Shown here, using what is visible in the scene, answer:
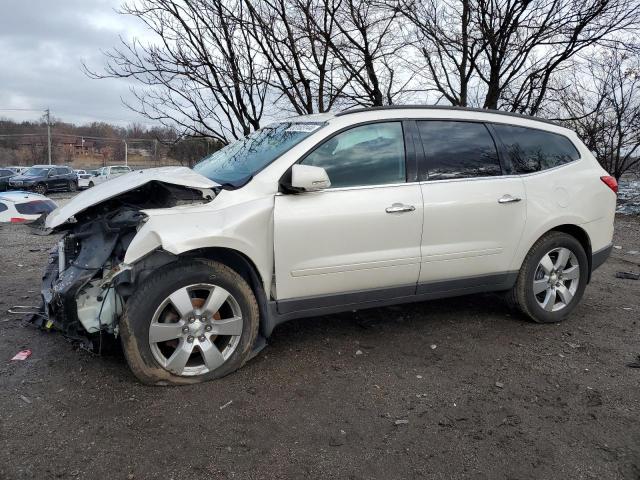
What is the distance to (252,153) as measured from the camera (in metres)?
3.85

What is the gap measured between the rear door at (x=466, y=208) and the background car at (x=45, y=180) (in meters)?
30.3

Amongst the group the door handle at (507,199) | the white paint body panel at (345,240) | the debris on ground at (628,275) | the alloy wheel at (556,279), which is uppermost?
the door handle at (507,199)

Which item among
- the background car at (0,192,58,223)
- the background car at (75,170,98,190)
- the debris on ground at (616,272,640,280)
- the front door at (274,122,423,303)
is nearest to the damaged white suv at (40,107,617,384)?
the front door at (274,122,423,303)

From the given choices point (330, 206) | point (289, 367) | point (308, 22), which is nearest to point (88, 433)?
point (289, 367)

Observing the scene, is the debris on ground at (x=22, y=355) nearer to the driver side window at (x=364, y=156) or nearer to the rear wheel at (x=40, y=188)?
the driver side window at (x=364, y=156)

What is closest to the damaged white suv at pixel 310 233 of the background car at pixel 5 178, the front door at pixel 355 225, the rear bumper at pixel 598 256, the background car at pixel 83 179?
the front door at pixel 355 225

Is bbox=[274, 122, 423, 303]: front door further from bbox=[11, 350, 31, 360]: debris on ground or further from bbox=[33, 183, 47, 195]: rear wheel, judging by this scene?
bbox=[33, 183, 47, 195]: rear wheel

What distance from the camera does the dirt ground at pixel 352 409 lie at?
8.02ft

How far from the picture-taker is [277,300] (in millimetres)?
3371

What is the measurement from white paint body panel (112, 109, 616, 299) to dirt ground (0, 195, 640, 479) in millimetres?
594

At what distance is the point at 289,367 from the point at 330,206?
1.16 meters

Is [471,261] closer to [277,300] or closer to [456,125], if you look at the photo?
[456,125]

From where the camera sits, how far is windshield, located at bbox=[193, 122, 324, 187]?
137 inches

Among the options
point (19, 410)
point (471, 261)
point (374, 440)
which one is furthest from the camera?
point (471, 261)
